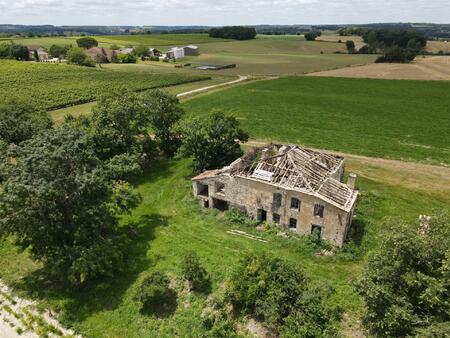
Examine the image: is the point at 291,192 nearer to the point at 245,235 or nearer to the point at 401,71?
the point at 245,235

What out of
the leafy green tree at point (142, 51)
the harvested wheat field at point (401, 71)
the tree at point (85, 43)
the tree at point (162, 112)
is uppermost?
the tree at point (85, 43)

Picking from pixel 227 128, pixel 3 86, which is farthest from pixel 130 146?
pixel 3 86

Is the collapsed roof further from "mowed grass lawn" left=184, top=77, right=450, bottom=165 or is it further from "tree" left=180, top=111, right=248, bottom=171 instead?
"mowed grass lawn" left=184, top=77, right=450, bottom=165

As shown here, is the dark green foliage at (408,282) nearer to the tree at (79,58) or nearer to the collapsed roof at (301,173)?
the collapsed roof at (301,173)

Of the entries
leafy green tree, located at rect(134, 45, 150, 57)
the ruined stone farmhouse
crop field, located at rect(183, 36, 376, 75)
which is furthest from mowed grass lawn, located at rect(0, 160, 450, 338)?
leafy green tree, located at rect(134, 45, 150, 57)

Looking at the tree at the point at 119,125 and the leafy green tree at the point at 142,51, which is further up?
the leafy green tree at the point at 142,51

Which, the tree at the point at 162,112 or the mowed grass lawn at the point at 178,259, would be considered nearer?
the mowed grass lawn at the point at 178,259

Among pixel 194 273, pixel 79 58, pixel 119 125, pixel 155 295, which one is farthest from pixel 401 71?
pixel 155 295

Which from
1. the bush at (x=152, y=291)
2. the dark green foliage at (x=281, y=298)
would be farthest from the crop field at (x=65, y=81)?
the dark green foliage at (x=281, y=298)
